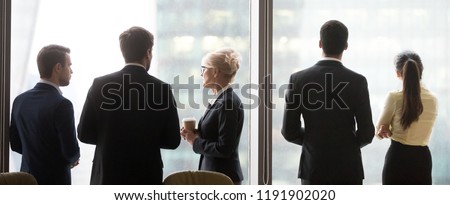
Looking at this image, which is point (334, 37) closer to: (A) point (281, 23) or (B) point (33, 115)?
(A) point (281, 23)

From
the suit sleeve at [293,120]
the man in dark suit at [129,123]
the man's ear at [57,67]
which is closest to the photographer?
the man in dark suit at [129,123]

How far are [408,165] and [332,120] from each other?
505 mm

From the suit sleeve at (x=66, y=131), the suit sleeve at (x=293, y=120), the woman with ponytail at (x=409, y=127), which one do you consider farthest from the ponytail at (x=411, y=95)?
the suit sleeve at (x=66, y=131)

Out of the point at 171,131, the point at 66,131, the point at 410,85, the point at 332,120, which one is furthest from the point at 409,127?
the point at 66,131

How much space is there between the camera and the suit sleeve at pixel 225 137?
10.6ft

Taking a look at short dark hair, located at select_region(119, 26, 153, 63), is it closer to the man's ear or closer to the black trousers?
the man's ear

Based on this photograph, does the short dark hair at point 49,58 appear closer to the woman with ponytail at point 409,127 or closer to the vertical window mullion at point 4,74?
the vertical window mullion at point 4,74

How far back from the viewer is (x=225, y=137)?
10.6 ft

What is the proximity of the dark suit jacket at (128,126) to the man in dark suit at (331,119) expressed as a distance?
27.7 inches

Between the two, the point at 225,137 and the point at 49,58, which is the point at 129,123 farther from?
the point at 49,58

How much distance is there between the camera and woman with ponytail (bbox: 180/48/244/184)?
3252 mm

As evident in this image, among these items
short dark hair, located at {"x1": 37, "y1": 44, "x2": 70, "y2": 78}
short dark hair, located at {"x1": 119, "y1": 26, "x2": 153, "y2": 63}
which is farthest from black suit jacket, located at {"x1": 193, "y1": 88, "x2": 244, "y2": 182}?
short dark hair, located at {"x1": 37, "y1": 44, "x2": 70, "y2": 78}
